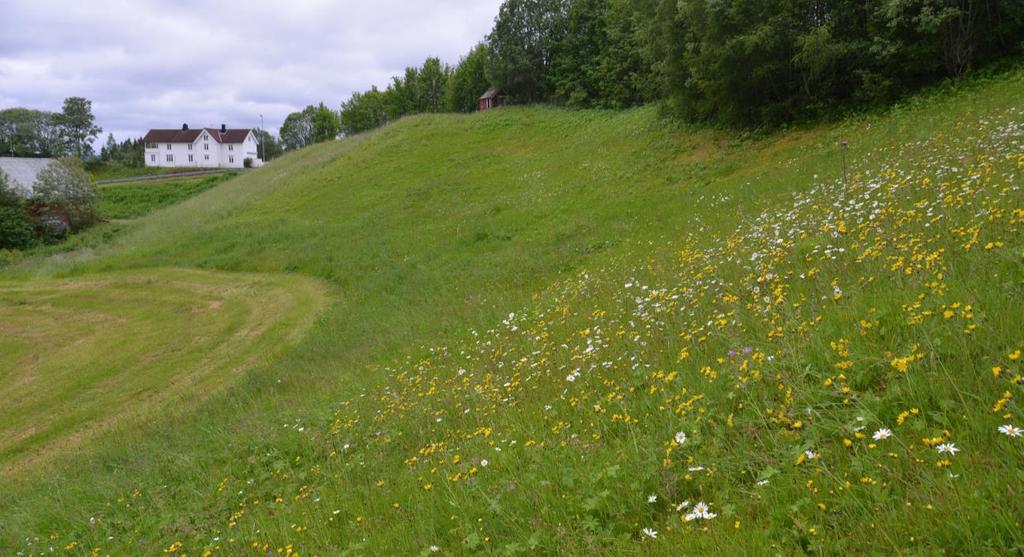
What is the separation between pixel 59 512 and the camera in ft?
25.7

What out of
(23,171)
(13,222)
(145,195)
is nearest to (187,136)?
(145,195)

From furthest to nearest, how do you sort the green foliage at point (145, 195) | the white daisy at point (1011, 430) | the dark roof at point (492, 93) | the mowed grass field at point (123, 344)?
1. the dark roof at point (492, 93)
2. the green foliage at point (145, 195)
3. the mowed grass field at point (123, 344)
4. the white daisy at point (1011, 430)

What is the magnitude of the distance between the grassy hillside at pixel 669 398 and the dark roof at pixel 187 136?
114591mm

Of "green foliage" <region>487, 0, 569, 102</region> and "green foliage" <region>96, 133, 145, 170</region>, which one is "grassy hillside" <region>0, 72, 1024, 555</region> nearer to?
"green foliage" <region>487, 0, 569, 102</region>

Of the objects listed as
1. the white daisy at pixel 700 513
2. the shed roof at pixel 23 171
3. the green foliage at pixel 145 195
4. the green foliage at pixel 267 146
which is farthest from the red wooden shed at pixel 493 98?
the green foliage at pixel 267 146

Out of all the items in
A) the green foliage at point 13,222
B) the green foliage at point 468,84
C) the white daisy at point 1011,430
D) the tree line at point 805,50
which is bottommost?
the white daisy at point 1011,430

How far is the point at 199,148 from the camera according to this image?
114m

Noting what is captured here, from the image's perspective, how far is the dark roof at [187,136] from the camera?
370ft

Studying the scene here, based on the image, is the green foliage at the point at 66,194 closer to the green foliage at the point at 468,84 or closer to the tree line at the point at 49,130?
the green foliage at the point at 468,84

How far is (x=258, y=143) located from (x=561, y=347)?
13030 centimetres

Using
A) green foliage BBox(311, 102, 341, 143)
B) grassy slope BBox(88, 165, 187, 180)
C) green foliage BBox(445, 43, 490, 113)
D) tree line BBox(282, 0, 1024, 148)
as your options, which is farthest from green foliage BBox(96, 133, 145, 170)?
tree line BBox(282, 0, 1024, 148)

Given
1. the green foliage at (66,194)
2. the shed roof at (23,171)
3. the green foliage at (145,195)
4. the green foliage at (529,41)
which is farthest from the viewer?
the green foliage at (145,195)

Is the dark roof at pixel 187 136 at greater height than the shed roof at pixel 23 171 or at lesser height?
greater

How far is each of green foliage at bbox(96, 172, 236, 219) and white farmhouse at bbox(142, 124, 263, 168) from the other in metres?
44.3
